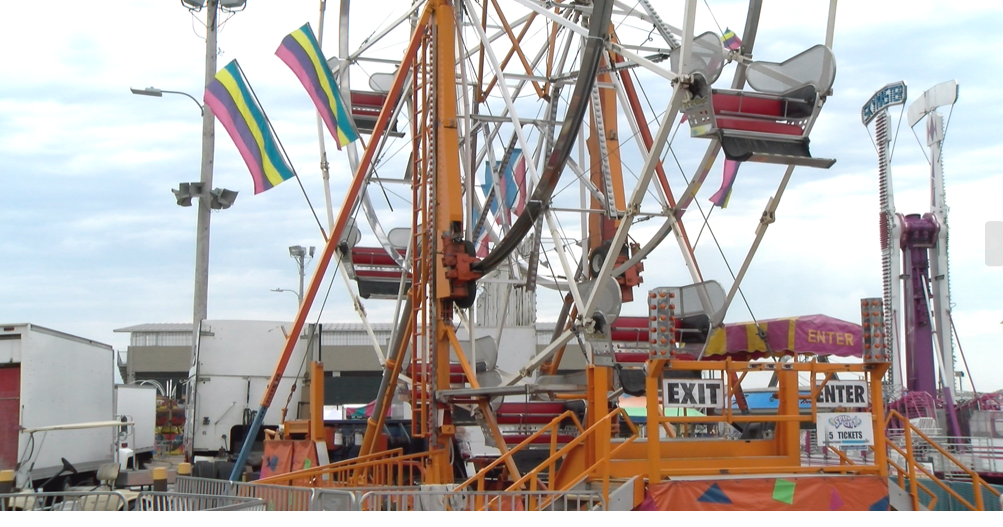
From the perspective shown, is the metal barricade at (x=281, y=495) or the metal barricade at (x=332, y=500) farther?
the metal barricade at (x=281, y=495)

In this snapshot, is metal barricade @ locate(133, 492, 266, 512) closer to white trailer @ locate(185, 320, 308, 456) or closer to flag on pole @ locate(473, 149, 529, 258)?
flag on pole @ locate(473, 149, 529, 258)

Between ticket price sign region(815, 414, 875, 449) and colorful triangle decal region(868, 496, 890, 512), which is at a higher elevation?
ticket price sign region(815, 414, 875, 449)

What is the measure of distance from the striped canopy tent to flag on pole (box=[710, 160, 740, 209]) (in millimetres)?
2417

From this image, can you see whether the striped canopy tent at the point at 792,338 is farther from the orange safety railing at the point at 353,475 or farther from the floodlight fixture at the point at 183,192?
the floodlight fixture at the point at 183,192

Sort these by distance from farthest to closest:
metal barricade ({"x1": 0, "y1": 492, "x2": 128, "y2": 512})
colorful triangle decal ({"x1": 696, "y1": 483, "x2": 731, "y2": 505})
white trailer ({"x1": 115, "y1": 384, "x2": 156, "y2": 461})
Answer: white trailer ({"x1": 115, "y1": 384, "x2": 156, "y2": 461}) → colorful triangle decal ({"x1": 696, "y1": 483, "x2": 731, "y2": 505}) → metal barricade ({"x1": 0, "y1": 492, "x2": 128, "y2": 512})

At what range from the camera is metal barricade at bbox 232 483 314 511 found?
36.3ft

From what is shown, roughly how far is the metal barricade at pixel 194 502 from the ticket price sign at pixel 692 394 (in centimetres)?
435

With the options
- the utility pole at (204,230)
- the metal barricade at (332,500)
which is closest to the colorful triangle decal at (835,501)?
the metal barricade at (332,500)

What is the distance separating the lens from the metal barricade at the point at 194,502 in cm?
922

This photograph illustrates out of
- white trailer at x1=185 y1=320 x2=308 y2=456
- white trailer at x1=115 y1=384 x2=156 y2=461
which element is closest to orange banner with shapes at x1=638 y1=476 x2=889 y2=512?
white trailer at x1=185 y1=320 x2=308 y2=456

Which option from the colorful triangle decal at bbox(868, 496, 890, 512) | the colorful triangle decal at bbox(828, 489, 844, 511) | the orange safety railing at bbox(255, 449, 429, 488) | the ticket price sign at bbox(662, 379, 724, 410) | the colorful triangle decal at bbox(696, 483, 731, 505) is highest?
the ticket price sign at bbox(662, 379, 724, 410)

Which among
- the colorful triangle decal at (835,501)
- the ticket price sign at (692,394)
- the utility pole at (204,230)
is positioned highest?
the utility pole at (204,230)

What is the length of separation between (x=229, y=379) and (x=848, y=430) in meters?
16.1
